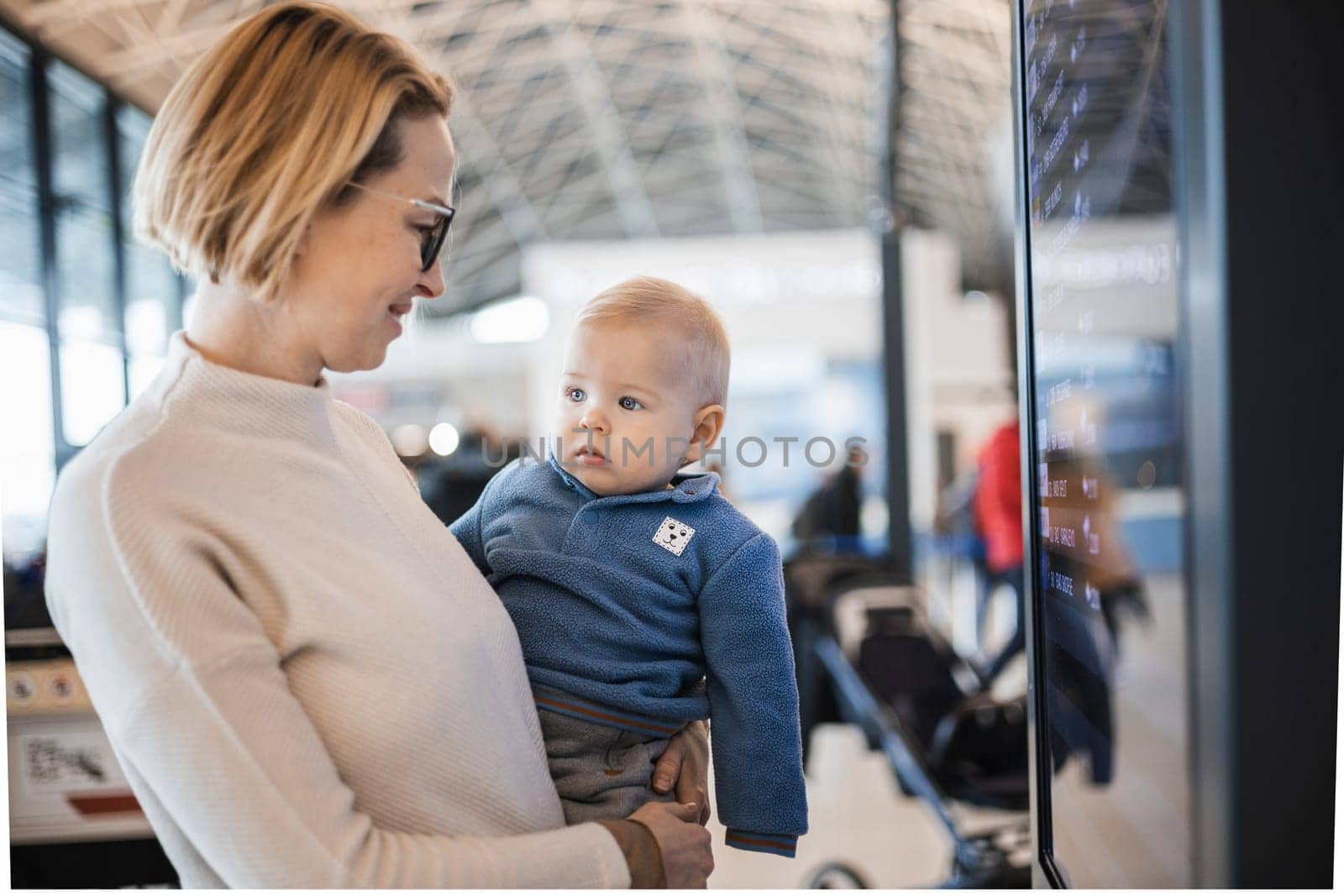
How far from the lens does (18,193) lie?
567 cm

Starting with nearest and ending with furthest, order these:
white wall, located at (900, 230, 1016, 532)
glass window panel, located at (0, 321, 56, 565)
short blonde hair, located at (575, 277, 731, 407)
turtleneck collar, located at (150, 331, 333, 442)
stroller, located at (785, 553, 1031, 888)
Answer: turtleneck collar, located at (150, 331, 333, 442), short blonde hair, located at (575, 277, 731, 407), stroller, located at (785, 553, 1031, 888), glass window panel, located at (0, 321, 56, 565), white wall, located at (900, 230, 1016, 532)

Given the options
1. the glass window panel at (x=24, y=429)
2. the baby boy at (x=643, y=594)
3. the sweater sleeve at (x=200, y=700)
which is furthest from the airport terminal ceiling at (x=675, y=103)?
the sweater sleeve at (x=200, y=700)

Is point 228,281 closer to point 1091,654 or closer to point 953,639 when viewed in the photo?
point 1091,654

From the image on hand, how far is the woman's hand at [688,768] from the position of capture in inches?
52.1

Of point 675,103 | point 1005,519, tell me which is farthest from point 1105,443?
point 675,103

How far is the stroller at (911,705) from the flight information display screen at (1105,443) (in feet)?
5.89

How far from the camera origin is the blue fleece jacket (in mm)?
1302

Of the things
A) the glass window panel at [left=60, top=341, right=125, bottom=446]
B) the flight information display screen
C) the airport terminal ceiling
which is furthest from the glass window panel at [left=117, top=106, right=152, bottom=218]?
the flight information display screen

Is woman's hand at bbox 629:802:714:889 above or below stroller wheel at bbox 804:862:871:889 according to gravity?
→ above

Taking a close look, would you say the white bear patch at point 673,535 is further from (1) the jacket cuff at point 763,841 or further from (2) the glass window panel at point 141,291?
(2) the glass window panel at point 141,291

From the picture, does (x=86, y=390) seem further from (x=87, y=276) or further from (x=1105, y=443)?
(x=1105, y=443)

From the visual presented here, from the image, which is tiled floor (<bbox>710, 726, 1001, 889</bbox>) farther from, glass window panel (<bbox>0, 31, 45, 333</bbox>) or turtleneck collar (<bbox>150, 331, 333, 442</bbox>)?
glass window panel (<bbox>0, 31, 45, 333</bbox>)

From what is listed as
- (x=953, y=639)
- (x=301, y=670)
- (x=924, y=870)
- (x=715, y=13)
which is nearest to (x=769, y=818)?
(x=301, y=670)

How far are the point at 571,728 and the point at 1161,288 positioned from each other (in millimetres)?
837
